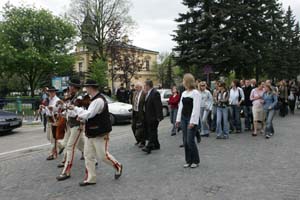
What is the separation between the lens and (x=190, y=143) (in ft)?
20.8

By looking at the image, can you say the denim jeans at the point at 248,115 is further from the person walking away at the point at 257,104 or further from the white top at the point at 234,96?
the person walking away at the point at 257,104

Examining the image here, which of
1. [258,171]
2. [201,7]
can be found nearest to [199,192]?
[258,171]

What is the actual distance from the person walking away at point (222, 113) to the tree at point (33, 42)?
65.8ft

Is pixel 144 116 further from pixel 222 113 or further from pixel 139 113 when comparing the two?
pixel 222 113

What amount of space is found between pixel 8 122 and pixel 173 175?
9.65 metres

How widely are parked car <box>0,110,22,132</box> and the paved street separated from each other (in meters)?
4.14

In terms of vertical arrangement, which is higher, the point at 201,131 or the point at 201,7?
the point at 201,7

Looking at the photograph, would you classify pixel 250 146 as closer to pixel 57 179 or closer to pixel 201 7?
pixel 57 179

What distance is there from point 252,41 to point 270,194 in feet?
86.6

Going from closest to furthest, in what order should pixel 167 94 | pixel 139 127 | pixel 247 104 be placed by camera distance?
pixel 139 127
pixel 247 104
pixel 167 94

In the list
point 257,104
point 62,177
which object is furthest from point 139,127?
point 257,104

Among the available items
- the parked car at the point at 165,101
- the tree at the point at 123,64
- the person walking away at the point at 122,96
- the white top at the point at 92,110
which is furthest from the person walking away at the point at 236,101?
the tree at the point at 123,64

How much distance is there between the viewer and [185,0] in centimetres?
2831

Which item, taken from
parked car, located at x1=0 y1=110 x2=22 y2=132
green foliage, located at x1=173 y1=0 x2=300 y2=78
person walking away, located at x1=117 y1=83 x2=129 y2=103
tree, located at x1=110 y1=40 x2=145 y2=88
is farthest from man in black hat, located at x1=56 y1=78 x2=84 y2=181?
tree, located at x1=110 y1=40 x2=145 y2=88
